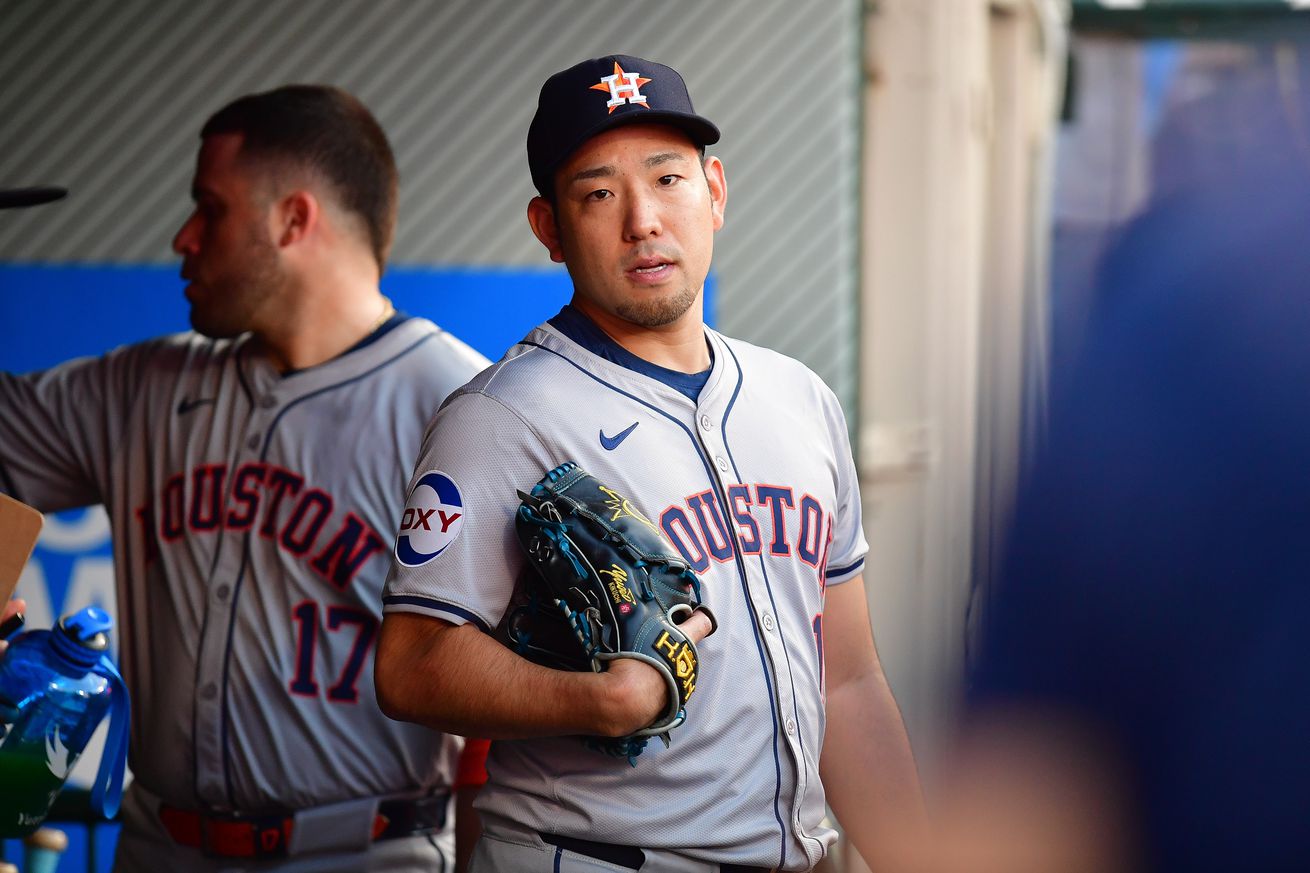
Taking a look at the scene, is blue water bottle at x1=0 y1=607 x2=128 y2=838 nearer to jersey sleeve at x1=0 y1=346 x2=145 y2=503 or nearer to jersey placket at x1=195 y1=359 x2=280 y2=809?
jersey placket at x1=195 y1=359 x2=280 y2=809

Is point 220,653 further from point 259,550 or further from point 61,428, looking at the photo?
point 61,428

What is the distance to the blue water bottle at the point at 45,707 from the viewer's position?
1.78m

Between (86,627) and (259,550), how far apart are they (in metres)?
0.68

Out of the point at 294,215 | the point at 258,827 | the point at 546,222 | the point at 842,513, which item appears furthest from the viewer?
the point at 294,215

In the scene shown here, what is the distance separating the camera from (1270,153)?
1394 mm

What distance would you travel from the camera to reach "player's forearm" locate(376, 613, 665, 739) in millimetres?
1634

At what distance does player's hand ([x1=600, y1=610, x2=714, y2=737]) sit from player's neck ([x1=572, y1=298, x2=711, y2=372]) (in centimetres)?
51

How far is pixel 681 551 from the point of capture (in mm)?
1843

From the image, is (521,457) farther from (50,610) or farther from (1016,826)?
(50,610)

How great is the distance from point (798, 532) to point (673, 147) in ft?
1.75

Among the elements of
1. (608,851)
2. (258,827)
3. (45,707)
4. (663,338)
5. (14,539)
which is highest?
(663,338)

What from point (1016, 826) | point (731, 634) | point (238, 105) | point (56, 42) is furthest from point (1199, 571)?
point (56, 42)

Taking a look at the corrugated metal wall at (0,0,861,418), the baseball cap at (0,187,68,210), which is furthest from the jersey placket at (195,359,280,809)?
the corrugated metal wall at (0,0,861,418)

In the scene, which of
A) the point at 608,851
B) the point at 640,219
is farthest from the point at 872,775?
the point at 640,219
